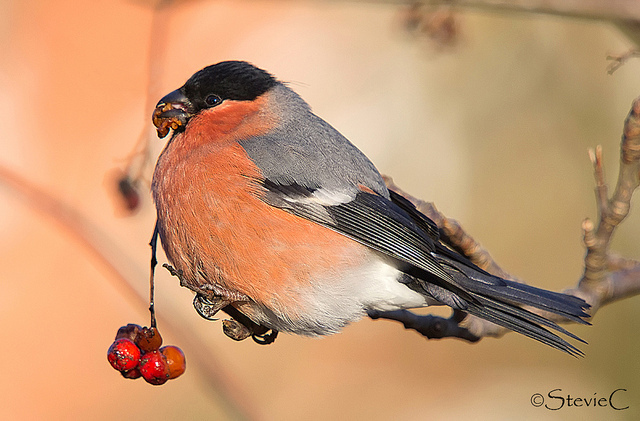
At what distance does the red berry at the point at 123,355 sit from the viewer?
2195 millimetres

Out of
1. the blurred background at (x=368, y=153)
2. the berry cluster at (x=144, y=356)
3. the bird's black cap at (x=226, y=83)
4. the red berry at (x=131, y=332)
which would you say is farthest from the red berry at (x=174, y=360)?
the blurred background at (x=368, y=153)

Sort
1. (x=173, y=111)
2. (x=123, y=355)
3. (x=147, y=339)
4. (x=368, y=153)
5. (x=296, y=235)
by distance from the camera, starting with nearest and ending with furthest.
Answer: (x=123, y=355)
(x=147, y=339)
(x=296, y=235)
(x=173, y=111)
(x=368, y=153)

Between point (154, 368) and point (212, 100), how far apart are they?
1208 millimetres

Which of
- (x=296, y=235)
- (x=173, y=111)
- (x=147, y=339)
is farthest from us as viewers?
(x=173, y=111)

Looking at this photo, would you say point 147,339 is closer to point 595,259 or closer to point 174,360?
point 174,360

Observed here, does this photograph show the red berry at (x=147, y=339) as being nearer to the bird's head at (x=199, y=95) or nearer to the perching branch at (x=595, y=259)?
the bird's head at (x=199, y=95)

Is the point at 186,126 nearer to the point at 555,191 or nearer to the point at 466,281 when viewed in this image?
the point at 466,281

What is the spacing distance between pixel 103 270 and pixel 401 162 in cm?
336

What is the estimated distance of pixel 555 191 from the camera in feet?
16.8

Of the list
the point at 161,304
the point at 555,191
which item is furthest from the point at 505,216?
the point at 161,304

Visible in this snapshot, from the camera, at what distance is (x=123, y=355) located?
7.22ft

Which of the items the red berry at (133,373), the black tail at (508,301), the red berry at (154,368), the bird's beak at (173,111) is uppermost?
the bird's beak at (173,111)

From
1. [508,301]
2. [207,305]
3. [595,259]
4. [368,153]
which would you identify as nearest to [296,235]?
[207,305]

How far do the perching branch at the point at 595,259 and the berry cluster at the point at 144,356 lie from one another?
3.24 feet
